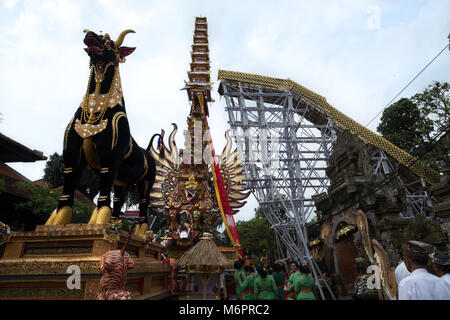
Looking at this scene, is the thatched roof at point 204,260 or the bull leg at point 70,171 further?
the thatched roof at point 204,260

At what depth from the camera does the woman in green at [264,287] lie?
5661 mm

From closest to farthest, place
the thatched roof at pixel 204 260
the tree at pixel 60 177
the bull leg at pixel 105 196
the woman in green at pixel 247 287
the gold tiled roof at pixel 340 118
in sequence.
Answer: the bull leg at pixel 105 196, the woman in green at pixel 247 287, the thatched roof at pixel 204 260, the gold tiled roof at pixel 340 118, the tree at pixel 60 177

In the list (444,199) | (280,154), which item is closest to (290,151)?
(280,154)

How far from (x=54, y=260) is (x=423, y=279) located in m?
4.52

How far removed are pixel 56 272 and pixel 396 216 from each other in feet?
37.4

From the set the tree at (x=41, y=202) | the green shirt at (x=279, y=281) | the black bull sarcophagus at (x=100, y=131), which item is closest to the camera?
the black bull sarcophagus at (x=100, y=131)

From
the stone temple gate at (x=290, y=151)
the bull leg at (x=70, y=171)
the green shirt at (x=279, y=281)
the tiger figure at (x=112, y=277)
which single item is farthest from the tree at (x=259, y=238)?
the tiger figure at (x=112, y=277)

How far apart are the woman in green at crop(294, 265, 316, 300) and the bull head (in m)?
5.85

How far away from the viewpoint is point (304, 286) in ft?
18.6

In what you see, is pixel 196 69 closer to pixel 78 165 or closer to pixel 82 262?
pixel 78 165

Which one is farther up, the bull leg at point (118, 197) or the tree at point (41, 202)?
the tree at point (41, 202)

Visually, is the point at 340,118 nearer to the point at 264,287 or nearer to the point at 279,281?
the point at 279,281

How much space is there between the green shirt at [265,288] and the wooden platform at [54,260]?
2.62m

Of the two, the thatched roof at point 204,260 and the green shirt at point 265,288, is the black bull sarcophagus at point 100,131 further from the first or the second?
the thatched roof at point 204,260
